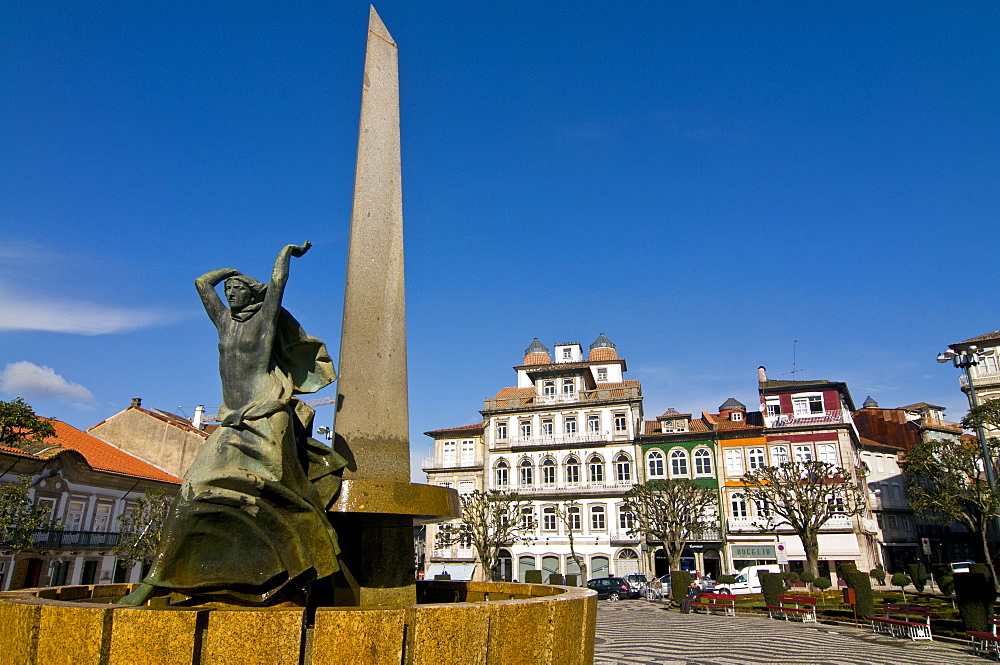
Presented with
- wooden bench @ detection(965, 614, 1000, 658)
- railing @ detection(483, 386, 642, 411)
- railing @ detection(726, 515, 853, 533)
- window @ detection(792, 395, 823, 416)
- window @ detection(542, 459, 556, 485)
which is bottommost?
wooden bench @ detection(965, 614, 1000, 658)

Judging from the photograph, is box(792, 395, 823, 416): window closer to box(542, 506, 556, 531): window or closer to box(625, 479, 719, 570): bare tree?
box(625, 479, 719, 570): bare tree

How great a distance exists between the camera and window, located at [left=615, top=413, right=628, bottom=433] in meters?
43.8

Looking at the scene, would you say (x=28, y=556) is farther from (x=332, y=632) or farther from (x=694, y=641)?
(x=332, y=632)

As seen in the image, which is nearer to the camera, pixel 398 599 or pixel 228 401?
pixel 228 401

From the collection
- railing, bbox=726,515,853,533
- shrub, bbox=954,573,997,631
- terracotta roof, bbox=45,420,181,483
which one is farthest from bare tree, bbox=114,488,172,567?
railing, bbox=726,515,853,533

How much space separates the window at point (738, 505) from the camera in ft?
133

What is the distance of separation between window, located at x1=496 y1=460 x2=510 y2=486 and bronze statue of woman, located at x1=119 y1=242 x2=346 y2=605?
133 feet

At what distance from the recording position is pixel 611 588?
3103 centimetres

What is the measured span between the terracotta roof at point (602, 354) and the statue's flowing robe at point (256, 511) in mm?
46657

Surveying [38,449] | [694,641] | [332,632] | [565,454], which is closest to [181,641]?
[332,632]

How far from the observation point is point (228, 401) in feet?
16.7

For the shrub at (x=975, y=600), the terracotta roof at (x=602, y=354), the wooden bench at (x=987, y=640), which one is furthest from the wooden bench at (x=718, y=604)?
the terracotta roof at (x=602, y=354)

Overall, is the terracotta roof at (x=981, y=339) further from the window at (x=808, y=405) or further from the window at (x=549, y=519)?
the window at (x=549, y=519)

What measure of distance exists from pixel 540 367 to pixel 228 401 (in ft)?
138
